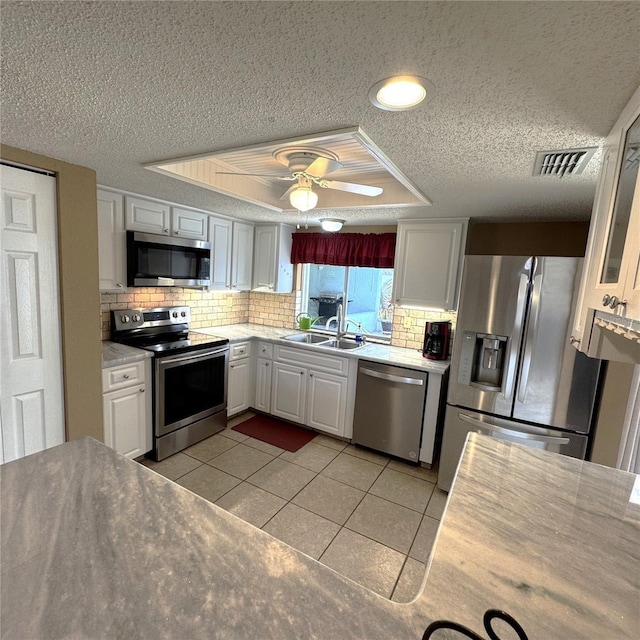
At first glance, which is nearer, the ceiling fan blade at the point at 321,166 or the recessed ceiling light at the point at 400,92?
the recessed ceiling light at the point at 400,92

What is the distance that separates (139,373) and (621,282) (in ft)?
9.42

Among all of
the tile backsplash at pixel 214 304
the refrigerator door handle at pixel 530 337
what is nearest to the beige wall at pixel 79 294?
the tile backsplash at pixel 214 304

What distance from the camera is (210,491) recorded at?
100 inches

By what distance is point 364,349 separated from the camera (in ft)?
11.2

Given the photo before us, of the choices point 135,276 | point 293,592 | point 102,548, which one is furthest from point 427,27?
point 135,276

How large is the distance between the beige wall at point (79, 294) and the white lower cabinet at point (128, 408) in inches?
9.7

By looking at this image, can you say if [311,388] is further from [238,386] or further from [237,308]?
[237,308]

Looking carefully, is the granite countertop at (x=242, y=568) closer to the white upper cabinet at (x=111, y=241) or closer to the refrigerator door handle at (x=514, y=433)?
the refrigerator door handle at (x=514, y=433)

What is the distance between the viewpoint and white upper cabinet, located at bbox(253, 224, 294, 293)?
12.9ft

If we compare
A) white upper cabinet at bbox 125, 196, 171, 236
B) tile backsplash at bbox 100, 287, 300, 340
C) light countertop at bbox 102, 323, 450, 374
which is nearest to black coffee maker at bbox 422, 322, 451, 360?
light countertop at bbox 102, 323, 450, 374

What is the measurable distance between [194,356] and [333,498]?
5.30ft

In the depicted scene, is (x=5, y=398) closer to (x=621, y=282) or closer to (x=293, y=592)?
(x=293, y=592)

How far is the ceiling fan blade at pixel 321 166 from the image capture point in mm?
1788

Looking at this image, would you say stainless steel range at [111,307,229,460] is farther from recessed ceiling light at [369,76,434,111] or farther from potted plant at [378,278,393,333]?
recessed ceiling light at [369,76,434,111]
